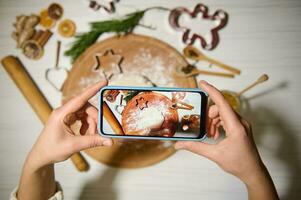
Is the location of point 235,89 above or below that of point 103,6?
below

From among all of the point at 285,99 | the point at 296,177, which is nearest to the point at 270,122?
the point at 285,99

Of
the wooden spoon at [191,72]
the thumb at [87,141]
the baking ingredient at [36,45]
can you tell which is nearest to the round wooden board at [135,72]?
the wooden spoon at [191,72]

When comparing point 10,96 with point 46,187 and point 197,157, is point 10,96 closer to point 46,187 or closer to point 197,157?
point 46,187

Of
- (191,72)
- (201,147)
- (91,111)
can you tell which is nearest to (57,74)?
(91,111)

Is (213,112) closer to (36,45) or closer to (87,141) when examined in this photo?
(87,141)

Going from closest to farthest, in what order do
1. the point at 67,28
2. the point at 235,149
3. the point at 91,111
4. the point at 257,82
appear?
the point at 235,149 < the point at 91,111 < the point at 257,82 < the point at 67,28

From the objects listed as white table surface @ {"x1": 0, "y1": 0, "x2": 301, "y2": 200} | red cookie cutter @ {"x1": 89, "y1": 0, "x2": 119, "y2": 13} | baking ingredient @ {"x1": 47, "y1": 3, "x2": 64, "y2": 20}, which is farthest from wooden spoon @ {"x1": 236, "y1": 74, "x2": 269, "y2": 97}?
baking ingredient @ {"x1": 47, "y1": 3, "x2": 64, "y2": 20}

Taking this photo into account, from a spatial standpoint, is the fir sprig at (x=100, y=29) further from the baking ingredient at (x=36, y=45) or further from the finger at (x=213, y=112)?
the finger at (x=213, y=112)
